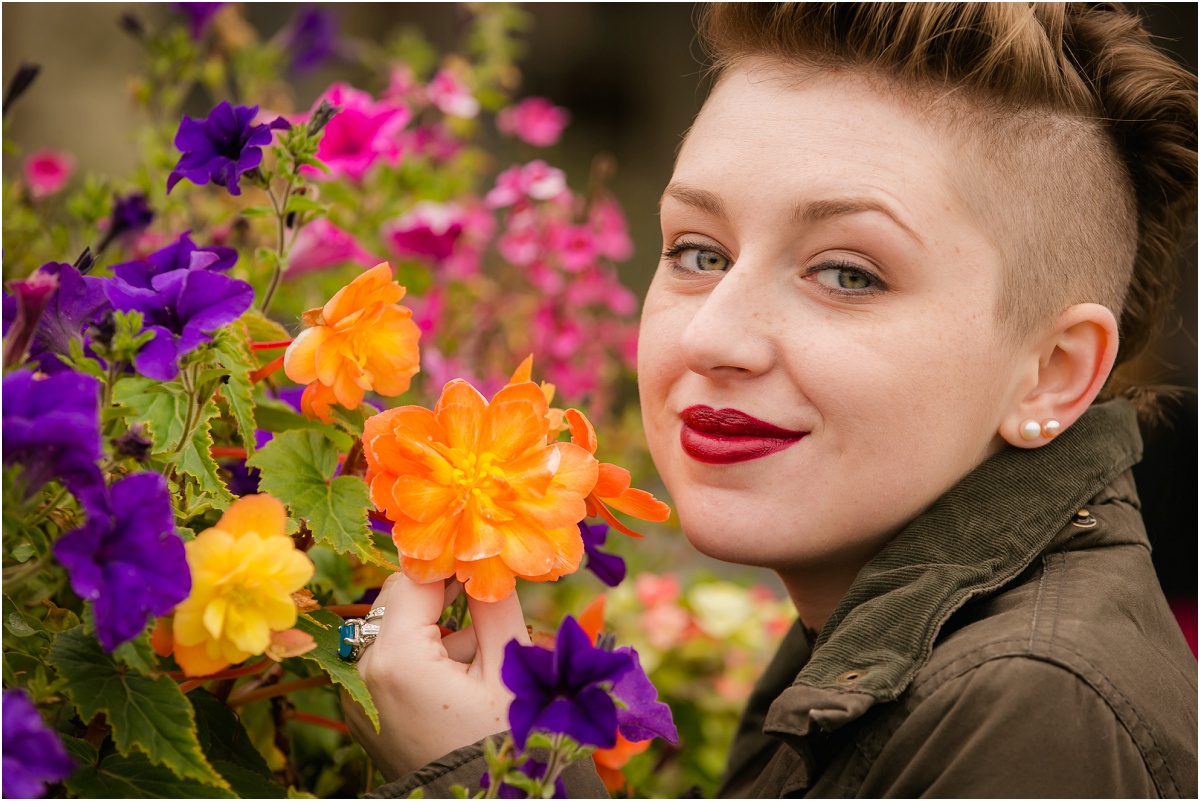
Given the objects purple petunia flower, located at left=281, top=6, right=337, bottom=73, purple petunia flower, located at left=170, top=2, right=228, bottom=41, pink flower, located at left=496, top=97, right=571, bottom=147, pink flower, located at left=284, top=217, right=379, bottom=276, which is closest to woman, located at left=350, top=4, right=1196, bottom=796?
pink flower, located at left=284, top=217, right=379, bottom=276

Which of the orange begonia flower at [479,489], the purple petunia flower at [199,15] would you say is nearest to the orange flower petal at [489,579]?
the orange begonia flower at [479,489]

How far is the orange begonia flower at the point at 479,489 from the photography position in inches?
37.9

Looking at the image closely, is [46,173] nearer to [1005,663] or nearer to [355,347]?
[355,347]

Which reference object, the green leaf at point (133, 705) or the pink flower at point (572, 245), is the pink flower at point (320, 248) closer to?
the pink flower at point (572, 245)

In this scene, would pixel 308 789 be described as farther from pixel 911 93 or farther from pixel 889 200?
pixel 911 93

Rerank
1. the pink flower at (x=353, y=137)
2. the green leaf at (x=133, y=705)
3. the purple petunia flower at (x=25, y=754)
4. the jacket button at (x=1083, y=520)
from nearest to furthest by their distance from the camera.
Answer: the purple petunia flower at (x=25, y=754) → the green leaf at (x=133, y=705) → the jacket button at (x=1083, y=520) → the pink flower at (x=353, y=137)

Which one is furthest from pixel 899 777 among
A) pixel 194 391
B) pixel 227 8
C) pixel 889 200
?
pixel 227 8

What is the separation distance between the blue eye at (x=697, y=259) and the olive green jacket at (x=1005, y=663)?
16.8 inches

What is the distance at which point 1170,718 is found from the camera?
1.03m

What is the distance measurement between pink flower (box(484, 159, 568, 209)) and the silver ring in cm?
171

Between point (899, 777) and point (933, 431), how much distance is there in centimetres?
41

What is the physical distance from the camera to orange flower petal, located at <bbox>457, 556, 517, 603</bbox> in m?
0.97

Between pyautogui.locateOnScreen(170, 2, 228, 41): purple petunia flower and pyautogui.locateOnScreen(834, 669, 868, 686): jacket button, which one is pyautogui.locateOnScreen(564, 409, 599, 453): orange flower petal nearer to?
pyautogui.locateOnScreen(834, 669, 868, 686): jacket button

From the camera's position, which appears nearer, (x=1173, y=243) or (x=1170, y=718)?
(x=1170, y=718)
